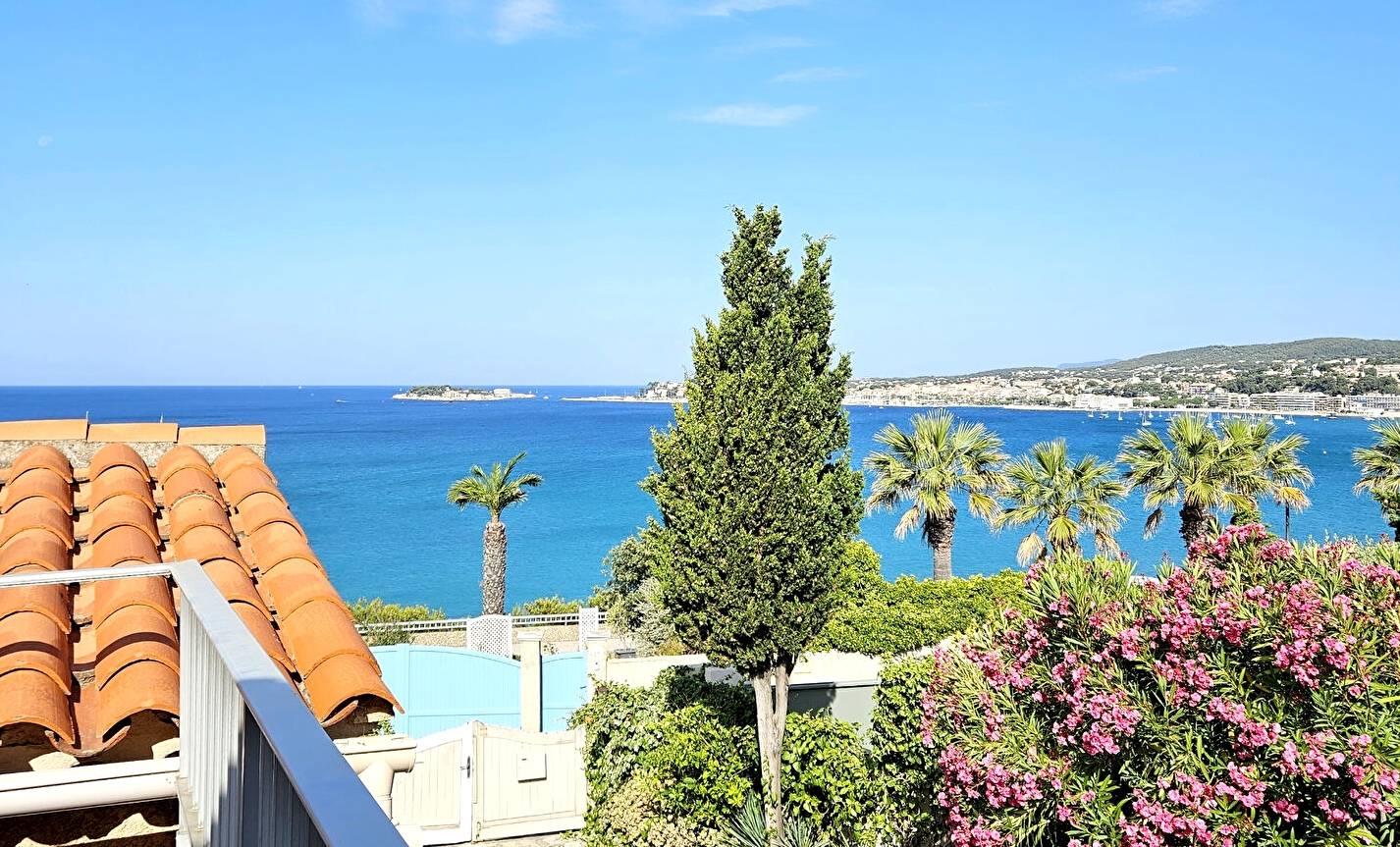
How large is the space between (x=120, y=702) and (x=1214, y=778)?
6.22 m

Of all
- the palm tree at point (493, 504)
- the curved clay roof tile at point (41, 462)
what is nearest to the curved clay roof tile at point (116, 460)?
the curved clay roof tile at point (41, 462)

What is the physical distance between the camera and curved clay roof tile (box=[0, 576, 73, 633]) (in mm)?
3588

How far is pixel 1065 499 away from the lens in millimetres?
20453

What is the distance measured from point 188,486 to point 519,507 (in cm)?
6993

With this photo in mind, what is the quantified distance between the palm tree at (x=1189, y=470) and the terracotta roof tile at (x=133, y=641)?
1957 cm

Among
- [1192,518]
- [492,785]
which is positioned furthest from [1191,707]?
[1192,518]

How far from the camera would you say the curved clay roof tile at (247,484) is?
536 centimetres

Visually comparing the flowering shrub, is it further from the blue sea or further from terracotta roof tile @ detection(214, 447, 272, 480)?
terracotta roof tile @ detection(214, 447, 272, 480)

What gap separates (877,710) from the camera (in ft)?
36.3

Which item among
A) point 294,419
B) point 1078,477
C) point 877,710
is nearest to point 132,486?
point 877,710

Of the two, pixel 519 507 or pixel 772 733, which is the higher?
pixel 772 733

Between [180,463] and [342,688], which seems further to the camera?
[180,463]

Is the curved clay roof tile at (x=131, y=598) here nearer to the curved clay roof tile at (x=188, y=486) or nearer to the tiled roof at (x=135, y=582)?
the tiled roof at (x=135, y=582)

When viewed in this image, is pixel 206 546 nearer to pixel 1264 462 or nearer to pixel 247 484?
pixel 247 484
